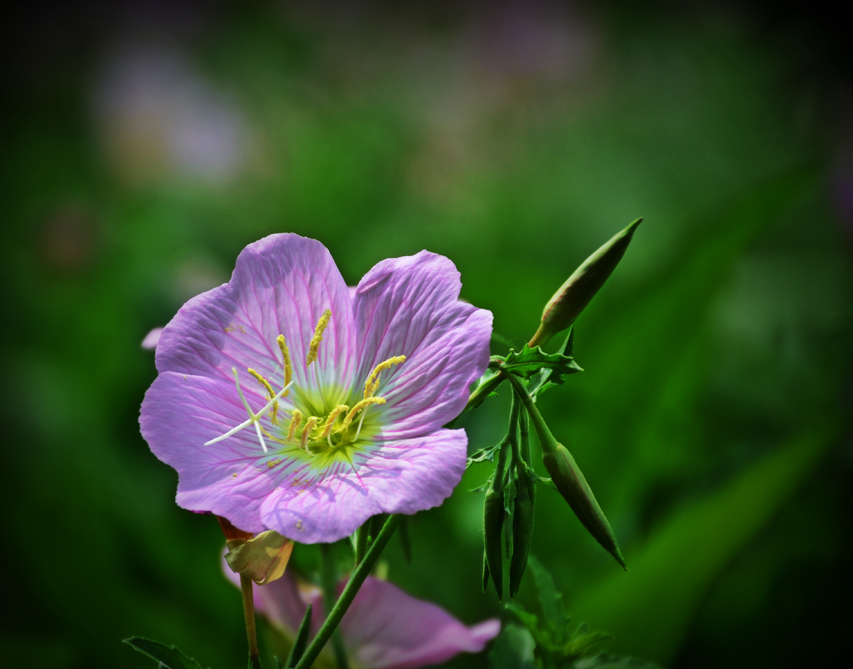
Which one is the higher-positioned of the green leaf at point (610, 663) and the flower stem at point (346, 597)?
the flower stem at point (346, 597)

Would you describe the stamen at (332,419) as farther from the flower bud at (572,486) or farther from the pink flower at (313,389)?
the flower bud at (572,486)

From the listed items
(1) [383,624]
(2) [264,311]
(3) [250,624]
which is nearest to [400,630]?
(1) [383,624]

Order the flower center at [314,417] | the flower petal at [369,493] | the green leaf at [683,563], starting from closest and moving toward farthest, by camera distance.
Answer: the flower petal at [369,493], the flower center at [314,417], the green leaf at [683,563]

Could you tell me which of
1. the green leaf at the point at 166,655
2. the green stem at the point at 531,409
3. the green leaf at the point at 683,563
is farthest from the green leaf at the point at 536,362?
the green leaf at the point at 683,563

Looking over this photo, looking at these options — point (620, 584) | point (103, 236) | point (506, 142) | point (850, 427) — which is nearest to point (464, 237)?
point (506, 142)

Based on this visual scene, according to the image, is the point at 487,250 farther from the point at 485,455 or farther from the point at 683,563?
the point at 485,455
